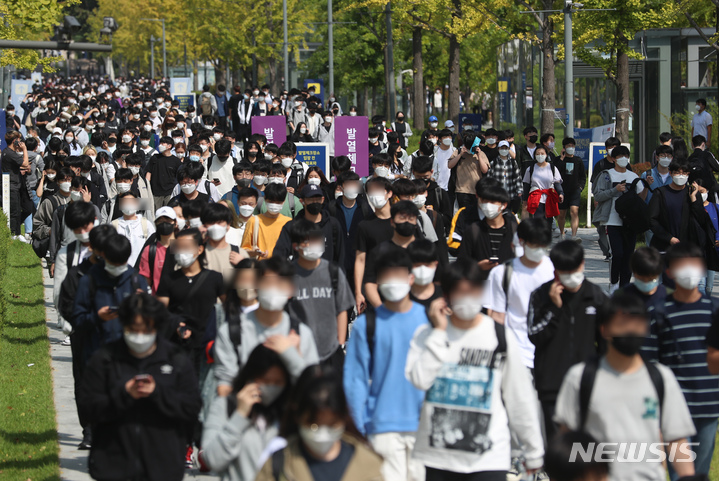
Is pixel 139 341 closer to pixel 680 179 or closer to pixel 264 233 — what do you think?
pixel 264 233

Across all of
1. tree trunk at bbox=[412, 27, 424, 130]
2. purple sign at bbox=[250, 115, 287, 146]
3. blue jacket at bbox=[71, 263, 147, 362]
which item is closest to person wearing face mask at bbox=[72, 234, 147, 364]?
blue jacket at bbox=[71, 263, 147, 362]

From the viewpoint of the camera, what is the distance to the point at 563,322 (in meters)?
6.04

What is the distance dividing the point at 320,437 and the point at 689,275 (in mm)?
2757

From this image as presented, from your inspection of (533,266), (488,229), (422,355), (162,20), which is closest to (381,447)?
(422,355)

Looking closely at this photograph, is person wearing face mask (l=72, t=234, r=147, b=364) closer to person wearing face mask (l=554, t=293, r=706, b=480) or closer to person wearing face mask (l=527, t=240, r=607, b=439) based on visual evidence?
person wearing face mask (l=527, t=240, r=607, b=439)

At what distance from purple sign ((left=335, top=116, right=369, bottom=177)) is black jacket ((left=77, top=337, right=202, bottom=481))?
14.7 m

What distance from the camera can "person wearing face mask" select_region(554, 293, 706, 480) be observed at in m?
4.58

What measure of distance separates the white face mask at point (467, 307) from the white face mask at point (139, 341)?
4.71 feet

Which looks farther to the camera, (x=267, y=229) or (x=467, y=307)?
(x=267, y=229)

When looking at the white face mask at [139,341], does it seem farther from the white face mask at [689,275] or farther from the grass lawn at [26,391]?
the white face mask at [689,275]

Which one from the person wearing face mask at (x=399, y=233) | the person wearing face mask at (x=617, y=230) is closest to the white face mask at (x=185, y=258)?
the person wearing face mask at (x=399, y=233)

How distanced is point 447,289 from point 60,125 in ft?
69.2

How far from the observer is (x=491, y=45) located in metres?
48.6

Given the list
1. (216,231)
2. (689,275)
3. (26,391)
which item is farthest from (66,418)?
(689,275)
